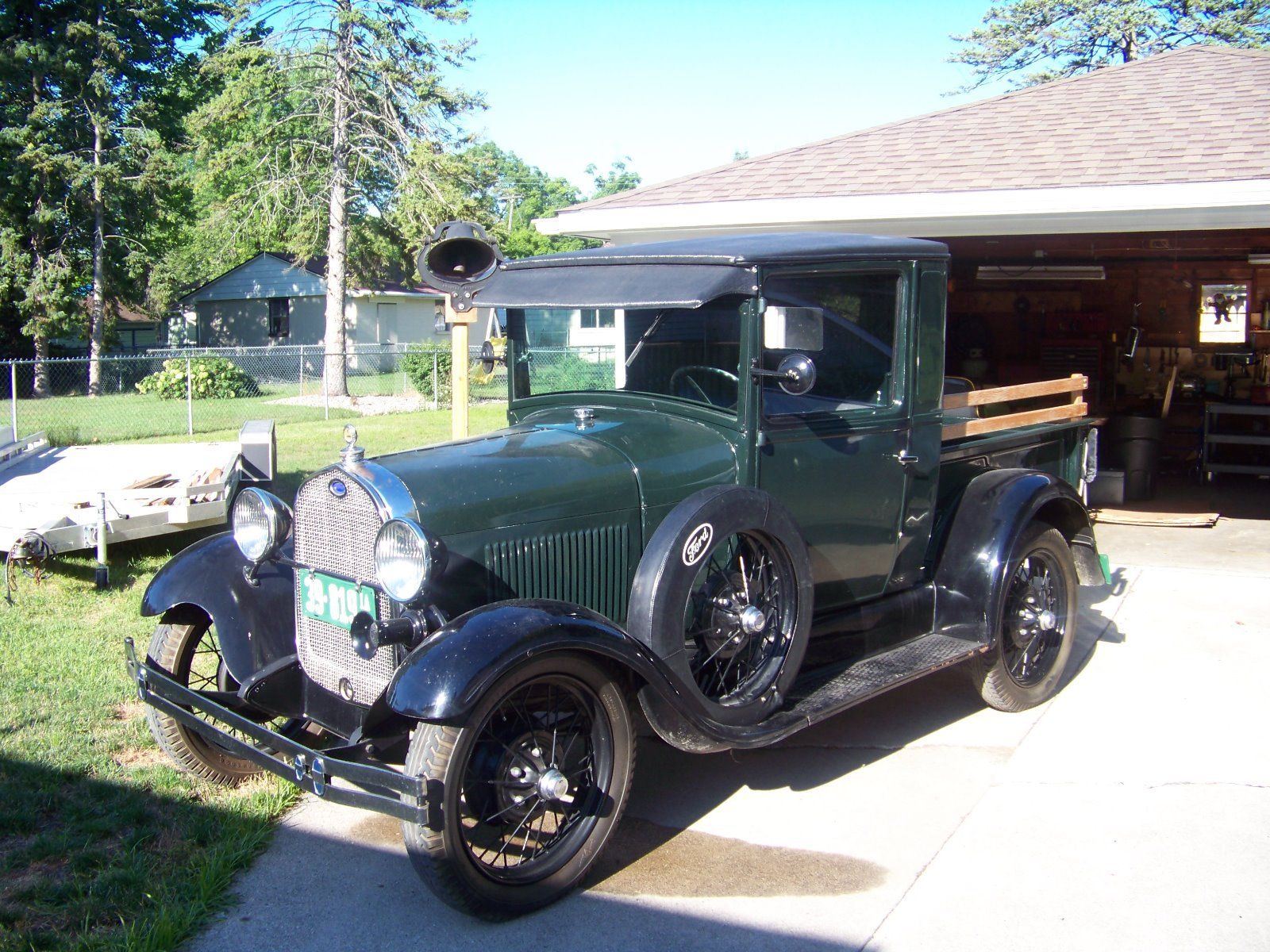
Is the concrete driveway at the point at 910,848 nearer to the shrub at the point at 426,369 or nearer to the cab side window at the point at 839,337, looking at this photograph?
the cab side window at the point at 839,337

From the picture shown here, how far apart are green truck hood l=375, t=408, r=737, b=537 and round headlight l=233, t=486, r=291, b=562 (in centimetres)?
43

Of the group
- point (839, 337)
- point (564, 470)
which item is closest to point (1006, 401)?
point (839, 337)

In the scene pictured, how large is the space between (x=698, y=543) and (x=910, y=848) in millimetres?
1297

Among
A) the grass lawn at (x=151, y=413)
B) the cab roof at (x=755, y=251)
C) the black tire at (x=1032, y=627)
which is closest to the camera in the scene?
the cab roof at (x=755, y=251)

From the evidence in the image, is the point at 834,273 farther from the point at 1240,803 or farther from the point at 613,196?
the point at 613,196

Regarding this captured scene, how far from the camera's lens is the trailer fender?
4.45m

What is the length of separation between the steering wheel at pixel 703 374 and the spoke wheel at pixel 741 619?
54 centimetres

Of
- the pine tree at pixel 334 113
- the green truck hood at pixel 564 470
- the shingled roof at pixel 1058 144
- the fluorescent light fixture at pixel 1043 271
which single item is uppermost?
the pine tree at pixel 334 113

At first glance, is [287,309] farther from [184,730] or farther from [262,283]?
[184,730]

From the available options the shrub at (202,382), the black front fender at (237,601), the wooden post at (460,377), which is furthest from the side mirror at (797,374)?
the shrub at (202,382)

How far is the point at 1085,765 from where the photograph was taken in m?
4.29

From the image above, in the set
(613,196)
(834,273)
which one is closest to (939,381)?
(834,273)

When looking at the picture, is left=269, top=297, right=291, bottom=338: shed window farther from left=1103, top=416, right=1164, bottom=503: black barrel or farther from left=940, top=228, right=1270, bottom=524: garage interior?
left=1103, top=416, right=1164, bottom=503: black barrel

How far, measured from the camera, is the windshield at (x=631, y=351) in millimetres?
3879
